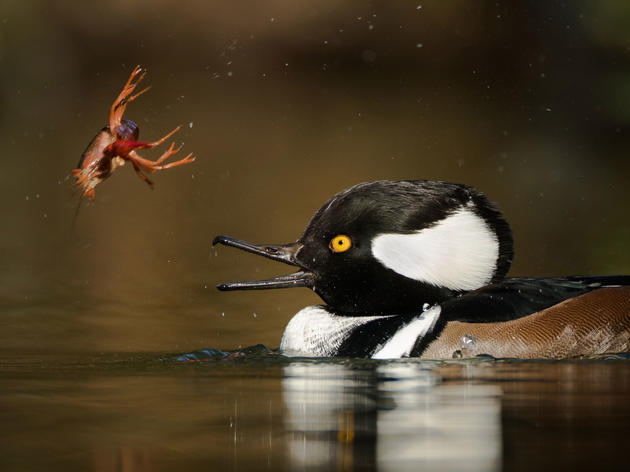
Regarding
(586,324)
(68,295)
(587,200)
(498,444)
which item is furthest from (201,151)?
(498,444)

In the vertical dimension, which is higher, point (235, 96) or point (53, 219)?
point (235, 96)

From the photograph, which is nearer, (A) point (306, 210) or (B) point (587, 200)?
(A) point (306, 210)

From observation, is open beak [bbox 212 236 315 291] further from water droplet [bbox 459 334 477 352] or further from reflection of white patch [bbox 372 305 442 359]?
water droplet [bbox 459 334 477 352]

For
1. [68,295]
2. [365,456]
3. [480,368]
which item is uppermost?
[68,295]

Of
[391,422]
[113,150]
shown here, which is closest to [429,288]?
[113,150]

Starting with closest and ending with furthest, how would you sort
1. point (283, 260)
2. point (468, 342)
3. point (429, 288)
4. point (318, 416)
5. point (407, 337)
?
point (318, 416) → point (468, 342) → point (407, 337) → point (429, 288) → point (283, 260)

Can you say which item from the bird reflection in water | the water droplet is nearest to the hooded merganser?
the water droplet

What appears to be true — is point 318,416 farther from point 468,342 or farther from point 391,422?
point 468,342

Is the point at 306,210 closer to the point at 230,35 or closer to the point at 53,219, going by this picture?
the point at 53,219
